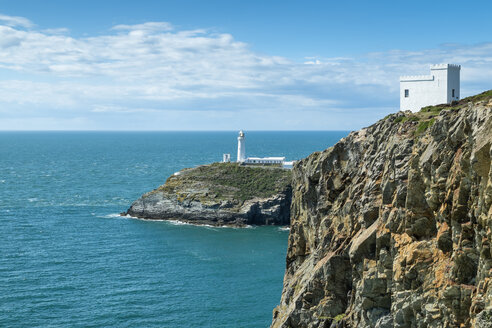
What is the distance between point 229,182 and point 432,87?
6553 centimetres

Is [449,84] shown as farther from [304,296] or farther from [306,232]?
[304,296]

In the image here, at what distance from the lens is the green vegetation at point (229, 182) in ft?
348

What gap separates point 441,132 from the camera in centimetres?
2333

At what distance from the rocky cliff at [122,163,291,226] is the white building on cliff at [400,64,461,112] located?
53.9m

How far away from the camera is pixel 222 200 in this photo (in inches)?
4082

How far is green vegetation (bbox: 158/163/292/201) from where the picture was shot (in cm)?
10606

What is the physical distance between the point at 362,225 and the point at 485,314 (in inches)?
408

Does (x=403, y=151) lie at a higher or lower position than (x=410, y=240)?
higher

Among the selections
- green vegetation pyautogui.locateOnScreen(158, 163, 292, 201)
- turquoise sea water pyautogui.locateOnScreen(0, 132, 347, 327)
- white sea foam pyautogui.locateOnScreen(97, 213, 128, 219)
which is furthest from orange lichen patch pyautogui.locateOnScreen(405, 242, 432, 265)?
white sea foam pyautogui.locateOnScreen(97, 213, 128, 219)

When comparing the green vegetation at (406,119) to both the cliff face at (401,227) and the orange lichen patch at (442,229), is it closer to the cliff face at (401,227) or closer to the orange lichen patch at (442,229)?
the cliff face at (401,227)

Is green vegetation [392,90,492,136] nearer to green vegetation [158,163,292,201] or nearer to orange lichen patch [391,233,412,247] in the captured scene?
orange lichen patch [391,233,412,247]

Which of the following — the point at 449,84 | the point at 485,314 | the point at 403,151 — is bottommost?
the point at 485,314

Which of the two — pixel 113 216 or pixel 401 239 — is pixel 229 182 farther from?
pixel 401 239

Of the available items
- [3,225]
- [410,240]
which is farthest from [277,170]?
[410,240]
